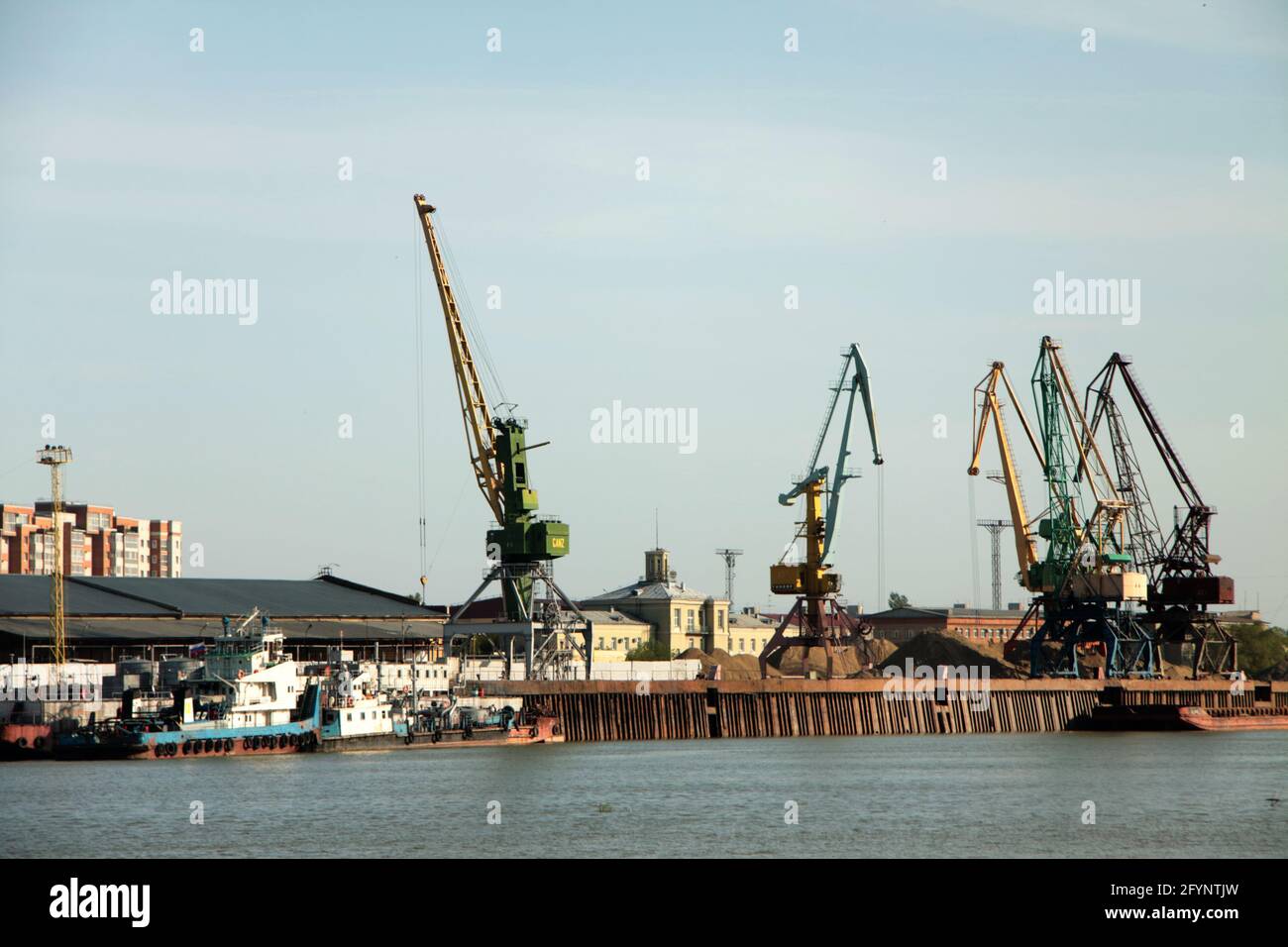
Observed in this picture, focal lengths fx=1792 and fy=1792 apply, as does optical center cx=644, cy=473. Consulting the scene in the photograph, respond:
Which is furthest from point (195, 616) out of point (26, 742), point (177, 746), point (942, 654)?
point (942, 654)

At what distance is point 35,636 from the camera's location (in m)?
96.3

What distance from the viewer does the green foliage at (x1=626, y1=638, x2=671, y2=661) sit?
163875 mm

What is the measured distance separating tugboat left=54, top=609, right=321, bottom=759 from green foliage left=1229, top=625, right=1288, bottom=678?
11785 centimetres

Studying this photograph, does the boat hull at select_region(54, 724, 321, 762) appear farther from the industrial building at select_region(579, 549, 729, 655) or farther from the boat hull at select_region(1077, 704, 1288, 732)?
the industrial building at select_region(579, 549, 729, 655)

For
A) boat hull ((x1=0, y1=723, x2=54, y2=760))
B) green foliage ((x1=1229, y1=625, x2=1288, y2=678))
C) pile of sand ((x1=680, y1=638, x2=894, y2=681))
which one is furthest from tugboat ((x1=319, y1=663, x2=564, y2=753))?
green foliage ((x1=1229, y1=625, x2=1288, y2=678))

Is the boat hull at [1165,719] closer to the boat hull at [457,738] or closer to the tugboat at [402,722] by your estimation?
the boat hull at [457,738]

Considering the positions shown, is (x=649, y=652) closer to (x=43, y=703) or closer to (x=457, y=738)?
(x=457, y=738)

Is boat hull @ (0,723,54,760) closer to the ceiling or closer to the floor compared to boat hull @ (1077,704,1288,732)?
closer to the ceiling

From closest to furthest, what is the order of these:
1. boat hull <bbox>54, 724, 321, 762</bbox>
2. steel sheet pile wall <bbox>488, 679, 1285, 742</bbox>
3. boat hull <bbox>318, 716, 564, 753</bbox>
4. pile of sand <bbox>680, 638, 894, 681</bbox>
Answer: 1. boat hull <bbox>54, 724, 321, 762</bbox>
2. boat hull <bbox>318, 716, 564, 753</bbox>
3. steel sheet pile wall <bbox>488, 679, 1285, 742</bbox>
4. pile of sand <bbox>680, 638, 894, 681</bbox>

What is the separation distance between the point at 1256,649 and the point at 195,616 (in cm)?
10902

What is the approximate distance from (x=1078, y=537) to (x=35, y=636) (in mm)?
66496

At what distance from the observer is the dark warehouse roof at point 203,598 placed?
10531 cm
